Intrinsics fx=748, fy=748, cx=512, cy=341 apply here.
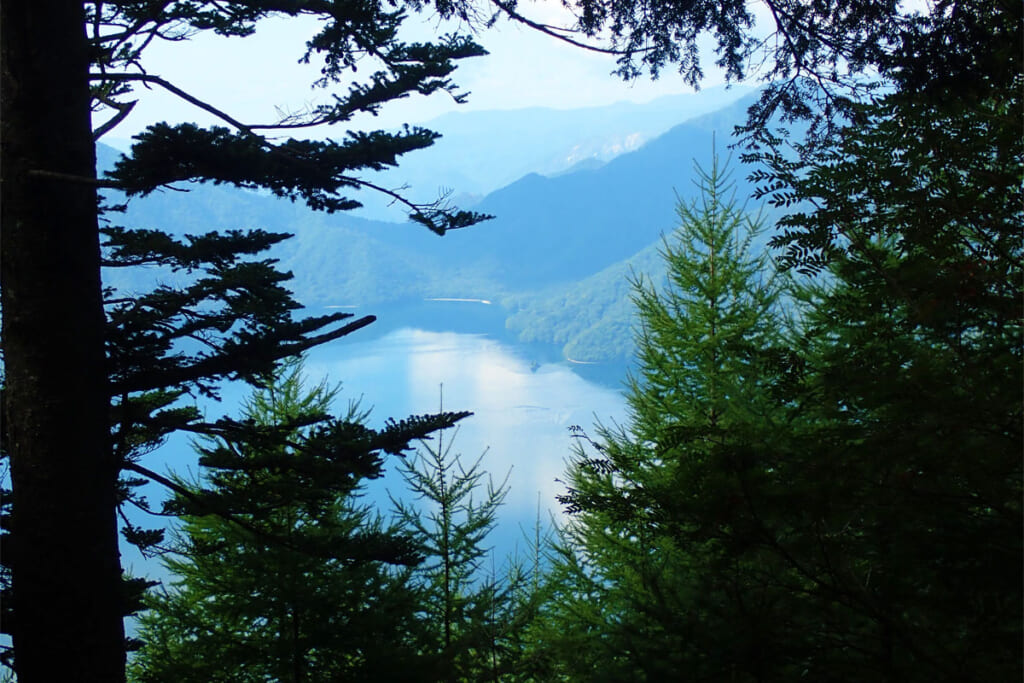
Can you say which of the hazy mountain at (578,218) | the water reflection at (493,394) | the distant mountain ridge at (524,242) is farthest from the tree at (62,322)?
the hazy mountain at (578,218)

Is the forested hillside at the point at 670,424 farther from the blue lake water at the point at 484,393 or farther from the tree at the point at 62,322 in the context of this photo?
the blue lake water at the point at 484,393

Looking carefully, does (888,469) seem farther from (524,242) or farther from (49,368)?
(524,242)

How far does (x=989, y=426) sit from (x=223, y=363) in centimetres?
264

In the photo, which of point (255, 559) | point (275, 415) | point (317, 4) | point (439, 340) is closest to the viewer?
point (317, 4)

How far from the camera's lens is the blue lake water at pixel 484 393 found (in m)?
44.0

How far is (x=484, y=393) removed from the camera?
4725 centimetres

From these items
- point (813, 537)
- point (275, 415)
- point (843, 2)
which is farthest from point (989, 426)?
point (275, 415)

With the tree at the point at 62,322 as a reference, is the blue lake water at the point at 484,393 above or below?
above

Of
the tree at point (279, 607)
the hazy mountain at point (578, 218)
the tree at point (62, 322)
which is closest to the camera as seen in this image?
Result: the tree at point (62, 322)

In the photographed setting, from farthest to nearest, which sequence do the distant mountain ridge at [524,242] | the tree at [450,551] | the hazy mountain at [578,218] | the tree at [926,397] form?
the hazy mountain at [578,218] < the distant mountain ridge at [524,242] < the tree at [450,551] < the tree at [926,397]

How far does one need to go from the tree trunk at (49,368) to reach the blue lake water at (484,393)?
3709 centimetres

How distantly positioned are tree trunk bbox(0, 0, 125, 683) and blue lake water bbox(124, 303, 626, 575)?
37.1 m

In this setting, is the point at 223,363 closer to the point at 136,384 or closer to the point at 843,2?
the point at 136,384

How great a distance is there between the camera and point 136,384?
296cm
